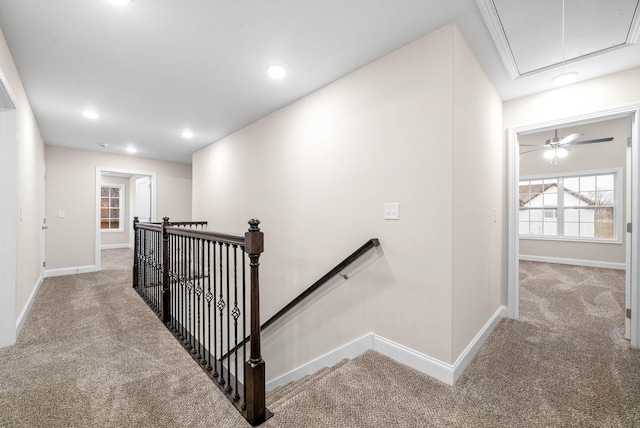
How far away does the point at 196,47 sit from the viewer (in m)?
2.21

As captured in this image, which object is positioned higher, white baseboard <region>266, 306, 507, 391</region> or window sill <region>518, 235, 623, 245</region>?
window sill <region>518, 235, 623, 245</region>

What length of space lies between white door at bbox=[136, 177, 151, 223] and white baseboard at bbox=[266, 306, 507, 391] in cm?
522

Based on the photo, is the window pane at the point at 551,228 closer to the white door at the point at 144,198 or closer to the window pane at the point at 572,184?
the window pane at the point at 572,184

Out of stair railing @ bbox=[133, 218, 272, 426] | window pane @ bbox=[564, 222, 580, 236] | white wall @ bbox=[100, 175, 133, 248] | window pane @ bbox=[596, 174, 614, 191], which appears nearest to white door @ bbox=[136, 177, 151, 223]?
white wall @ bbox=[100, 175, 133, 248]

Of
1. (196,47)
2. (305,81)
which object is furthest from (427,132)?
(196,47)

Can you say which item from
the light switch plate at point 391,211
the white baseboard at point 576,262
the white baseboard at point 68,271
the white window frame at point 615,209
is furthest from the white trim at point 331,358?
the white window frame at point 615,209

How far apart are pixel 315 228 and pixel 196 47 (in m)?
1.84

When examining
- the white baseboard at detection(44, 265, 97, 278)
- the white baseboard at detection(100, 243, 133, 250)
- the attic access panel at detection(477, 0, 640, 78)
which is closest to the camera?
the attic access panel at detection(477, 0, 640, 78)

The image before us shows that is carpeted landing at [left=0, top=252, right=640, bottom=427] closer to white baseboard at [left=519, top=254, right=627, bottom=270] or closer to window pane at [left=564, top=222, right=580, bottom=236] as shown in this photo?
white baseboard at [left=519, top=254, right=627, bottom=270]

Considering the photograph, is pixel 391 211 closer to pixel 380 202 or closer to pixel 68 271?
pixel 380 202

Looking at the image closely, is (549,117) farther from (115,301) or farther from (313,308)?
(115,301)

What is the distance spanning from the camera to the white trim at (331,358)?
2303 millimetres

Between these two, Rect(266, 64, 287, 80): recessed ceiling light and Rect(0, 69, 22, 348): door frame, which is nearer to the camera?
Rect(0, 69, 22, 348): door frame

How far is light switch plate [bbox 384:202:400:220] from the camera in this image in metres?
2.14
